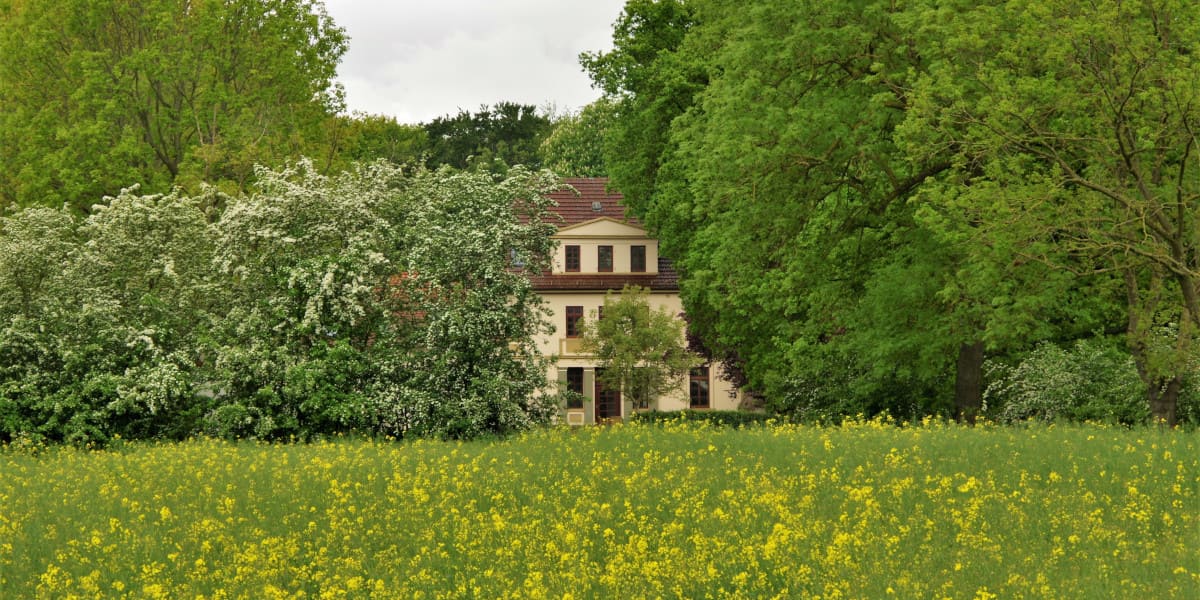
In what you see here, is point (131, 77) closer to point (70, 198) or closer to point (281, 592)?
point (70, 198)

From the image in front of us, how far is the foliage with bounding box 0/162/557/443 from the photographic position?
2841 centimetres

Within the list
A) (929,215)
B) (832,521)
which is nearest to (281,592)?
(832,521)

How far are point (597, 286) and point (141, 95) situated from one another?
75.1ft

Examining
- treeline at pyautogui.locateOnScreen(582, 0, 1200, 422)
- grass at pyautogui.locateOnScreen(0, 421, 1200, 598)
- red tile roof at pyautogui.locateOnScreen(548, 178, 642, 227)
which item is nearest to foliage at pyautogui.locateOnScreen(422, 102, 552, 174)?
red tile roof at pyautogui.locateOnScreen(548, 178, 642, 227)

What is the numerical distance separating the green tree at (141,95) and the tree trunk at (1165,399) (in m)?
27.6

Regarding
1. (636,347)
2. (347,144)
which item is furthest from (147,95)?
(636,347)

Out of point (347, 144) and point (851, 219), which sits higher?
point (347, 144)

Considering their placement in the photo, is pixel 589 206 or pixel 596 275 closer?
pixel 596 275

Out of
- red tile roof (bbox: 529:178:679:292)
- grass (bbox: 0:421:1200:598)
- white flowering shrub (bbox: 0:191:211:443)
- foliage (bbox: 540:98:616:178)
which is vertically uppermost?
foliage (bbox: 540:98:616:178)

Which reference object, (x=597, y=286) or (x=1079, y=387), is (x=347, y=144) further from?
(x=1079, y=387)

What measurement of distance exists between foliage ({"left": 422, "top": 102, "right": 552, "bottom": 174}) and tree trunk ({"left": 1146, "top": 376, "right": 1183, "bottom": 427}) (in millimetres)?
62455

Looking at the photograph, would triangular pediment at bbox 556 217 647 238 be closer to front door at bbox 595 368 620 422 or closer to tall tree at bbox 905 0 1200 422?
front door at bbox 595 368 620 422

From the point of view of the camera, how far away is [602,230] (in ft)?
186

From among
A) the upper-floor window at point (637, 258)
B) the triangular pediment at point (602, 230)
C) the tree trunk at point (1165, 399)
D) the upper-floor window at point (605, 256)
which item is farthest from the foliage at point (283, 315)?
the upper-floor window at point (637, 258)
